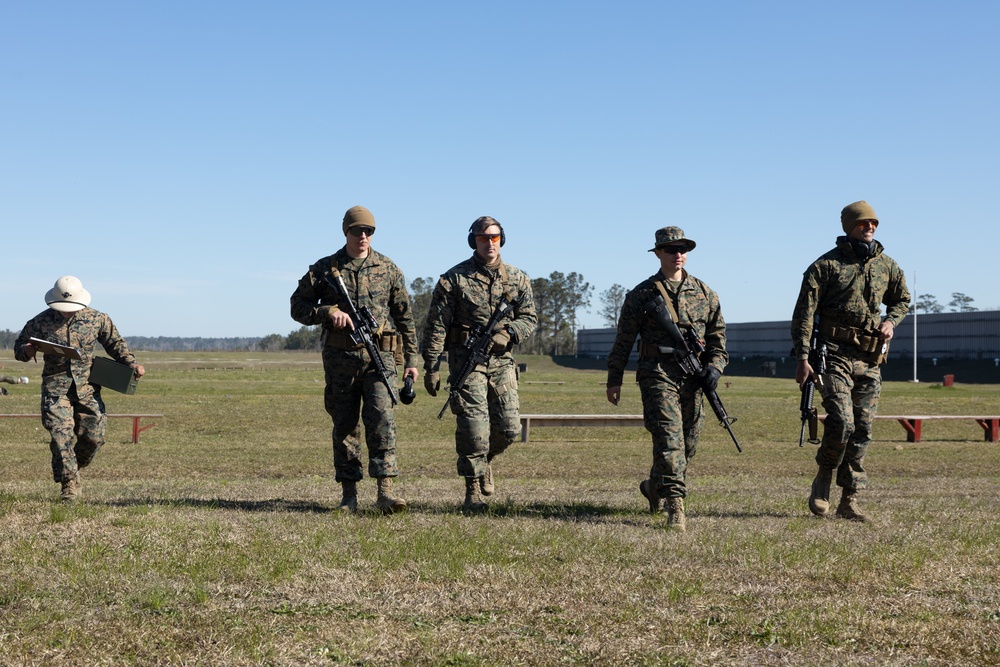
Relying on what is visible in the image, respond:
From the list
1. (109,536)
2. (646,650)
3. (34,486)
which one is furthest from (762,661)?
(34,486)

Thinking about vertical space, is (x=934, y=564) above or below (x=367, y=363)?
below

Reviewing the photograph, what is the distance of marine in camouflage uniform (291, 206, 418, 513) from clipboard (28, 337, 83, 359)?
2224mm

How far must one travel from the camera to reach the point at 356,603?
544 cm

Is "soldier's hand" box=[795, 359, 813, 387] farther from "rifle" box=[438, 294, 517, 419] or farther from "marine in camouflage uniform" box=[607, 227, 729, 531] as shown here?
"rifle" box=[438, 294, 517, 419]

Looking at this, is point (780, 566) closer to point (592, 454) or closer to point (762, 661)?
point (762, 661)

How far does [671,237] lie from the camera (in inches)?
337

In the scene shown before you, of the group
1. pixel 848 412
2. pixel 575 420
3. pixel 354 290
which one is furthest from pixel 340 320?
pixel 575 420

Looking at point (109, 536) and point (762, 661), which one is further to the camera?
point (109, 536)

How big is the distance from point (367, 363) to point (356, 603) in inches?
140

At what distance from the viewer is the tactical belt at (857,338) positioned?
8.76 m

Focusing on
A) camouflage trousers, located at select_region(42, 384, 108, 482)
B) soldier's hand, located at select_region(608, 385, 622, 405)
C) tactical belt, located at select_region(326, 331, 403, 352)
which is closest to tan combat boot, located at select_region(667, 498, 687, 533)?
soldier's hand, located at select_region(608, 385, 622, 405)

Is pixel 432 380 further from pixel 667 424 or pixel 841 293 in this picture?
pixel 841 293

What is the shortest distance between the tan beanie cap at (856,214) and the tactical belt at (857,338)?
2.78ft

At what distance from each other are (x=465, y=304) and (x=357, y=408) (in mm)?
1260
